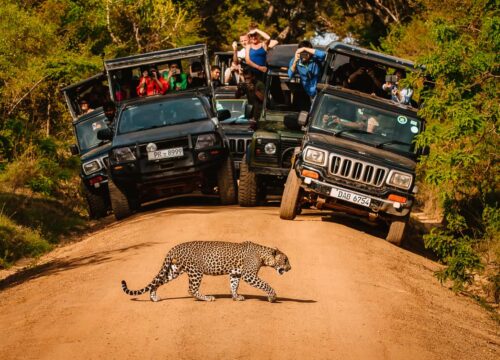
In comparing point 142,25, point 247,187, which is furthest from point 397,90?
point 142,25

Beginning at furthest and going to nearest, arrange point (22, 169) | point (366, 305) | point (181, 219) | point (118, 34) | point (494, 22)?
point (118, 34), point (22, 169), point (181, 219), point (494, 22), point (366, 305)

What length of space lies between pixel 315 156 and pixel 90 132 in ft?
24.5

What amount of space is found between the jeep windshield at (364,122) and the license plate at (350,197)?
1.11 metres

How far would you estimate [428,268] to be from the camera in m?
14.7

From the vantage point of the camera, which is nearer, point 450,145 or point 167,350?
point 167,350

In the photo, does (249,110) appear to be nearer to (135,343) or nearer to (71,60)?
(135,343)

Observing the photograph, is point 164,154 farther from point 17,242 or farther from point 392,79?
point 392,79

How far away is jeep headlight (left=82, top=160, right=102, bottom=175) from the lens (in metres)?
19.1

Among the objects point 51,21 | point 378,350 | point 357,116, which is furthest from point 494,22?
point 51,21

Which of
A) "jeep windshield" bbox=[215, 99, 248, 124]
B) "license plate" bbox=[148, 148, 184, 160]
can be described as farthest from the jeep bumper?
"jeep windshield" bbox=[215, 99, 248, 124]

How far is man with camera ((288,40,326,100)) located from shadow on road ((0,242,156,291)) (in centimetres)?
497

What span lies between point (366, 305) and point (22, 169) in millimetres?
12548

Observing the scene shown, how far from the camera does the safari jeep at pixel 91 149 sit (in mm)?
19188

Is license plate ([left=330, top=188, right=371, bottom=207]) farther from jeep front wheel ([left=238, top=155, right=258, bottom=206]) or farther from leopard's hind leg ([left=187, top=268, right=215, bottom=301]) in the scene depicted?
leopard's hind leg ([left=187, top=268, right=215, bottom=301])
